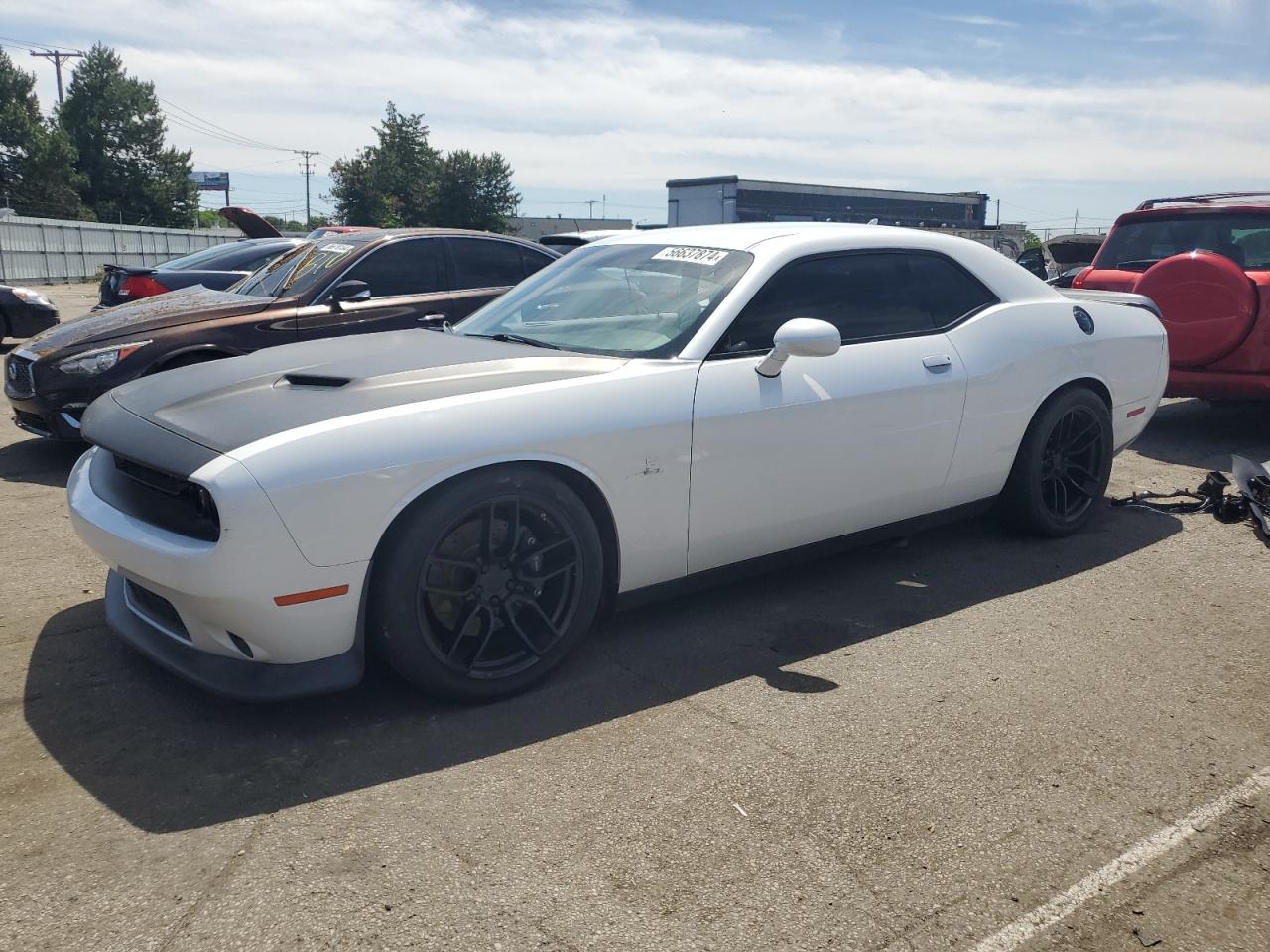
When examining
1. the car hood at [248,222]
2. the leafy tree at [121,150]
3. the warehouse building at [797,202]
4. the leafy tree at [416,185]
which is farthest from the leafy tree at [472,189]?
the car hood at [248,222]

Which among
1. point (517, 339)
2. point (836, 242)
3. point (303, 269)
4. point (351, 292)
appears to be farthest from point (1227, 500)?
point (303, 269)

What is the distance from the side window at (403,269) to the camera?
6969 mm

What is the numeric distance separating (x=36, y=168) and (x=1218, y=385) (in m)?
67.7

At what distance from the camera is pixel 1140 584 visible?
461 centimetres

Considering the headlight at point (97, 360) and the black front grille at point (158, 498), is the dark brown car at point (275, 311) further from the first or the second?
the black front grille at point (158, 498)

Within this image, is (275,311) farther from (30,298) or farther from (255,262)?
(30,298)

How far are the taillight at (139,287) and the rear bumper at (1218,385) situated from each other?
8.29 meters

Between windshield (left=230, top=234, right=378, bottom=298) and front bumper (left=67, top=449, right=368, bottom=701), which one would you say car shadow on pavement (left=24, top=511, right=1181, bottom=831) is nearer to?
front bumper (left=67, top=449, right=368, bottom=701)

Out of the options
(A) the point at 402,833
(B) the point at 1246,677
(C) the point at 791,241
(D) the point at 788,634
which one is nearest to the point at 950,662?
(D) the point at 788,634

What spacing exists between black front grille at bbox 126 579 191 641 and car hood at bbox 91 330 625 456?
0.47 m

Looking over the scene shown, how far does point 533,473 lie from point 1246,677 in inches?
100

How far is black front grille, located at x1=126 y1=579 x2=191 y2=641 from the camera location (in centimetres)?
320

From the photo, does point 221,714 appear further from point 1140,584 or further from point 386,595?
point 1140,584

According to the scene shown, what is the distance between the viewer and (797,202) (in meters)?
25.5
